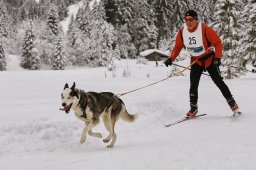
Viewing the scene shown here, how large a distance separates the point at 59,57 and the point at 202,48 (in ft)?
180

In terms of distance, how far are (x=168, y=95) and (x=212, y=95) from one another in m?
1.72

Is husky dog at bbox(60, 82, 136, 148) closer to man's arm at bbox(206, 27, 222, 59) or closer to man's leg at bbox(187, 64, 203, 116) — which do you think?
man's leg at bbox(187, 64, 203, 116)

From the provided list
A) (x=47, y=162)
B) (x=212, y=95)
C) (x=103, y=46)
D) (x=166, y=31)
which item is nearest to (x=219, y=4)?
(x=212, y=95)

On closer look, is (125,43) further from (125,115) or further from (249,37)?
(125,115)

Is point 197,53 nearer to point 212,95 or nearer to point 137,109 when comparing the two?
point 137,109

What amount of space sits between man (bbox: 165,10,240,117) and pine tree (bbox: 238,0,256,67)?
1509 cm

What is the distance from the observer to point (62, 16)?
5276 inches

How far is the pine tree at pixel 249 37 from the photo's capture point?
71.4 feet

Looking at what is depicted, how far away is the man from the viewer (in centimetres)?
751

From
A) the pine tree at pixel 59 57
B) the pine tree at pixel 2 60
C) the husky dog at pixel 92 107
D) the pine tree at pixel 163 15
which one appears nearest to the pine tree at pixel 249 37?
the husky dog at pixel 92 107

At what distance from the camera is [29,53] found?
203ft

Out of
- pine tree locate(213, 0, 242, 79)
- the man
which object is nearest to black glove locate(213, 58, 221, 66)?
the man

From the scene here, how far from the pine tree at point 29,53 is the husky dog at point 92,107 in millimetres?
56916

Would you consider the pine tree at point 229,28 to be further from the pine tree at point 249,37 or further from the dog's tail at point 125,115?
the dog's tail at point 125,115
